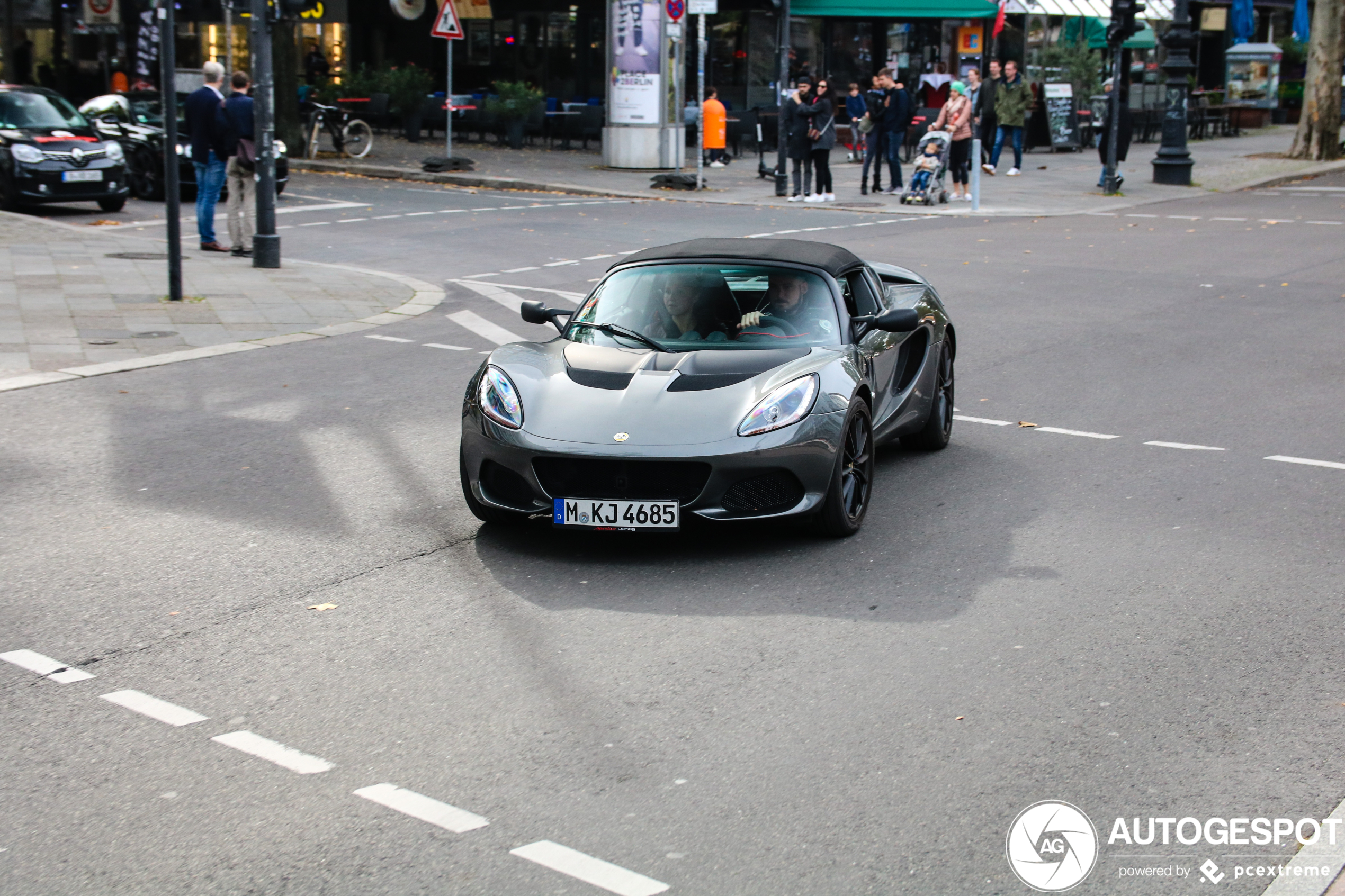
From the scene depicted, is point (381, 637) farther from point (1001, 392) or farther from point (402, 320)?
point (402, 320)

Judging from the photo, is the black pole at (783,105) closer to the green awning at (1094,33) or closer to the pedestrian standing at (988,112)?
the pedestrian standing at (988,112)

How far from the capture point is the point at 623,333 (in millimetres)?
7000

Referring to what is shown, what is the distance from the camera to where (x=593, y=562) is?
6285 mm

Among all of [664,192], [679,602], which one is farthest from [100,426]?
[664,192]

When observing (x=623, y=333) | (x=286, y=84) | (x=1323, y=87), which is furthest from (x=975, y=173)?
(x=623, y=333)

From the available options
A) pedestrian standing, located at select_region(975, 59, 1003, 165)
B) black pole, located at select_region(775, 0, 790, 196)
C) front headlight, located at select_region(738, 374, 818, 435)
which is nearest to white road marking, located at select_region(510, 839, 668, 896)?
front headlight, located at select_region(738, 374, 818, 435)

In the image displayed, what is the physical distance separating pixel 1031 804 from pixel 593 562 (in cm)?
264

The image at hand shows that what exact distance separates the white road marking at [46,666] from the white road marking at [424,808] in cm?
142

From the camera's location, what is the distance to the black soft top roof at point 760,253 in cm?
729

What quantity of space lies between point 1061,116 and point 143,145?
A: 21.7 meters

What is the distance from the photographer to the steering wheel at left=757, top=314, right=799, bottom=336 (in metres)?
7.05

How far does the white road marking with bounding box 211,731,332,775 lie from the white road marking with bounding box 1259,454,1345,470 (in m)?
5.74

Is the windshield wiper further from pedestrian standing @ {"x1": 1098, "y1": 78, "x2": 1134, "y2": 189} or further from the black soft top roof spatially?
pedestrian standing @ {"x1": 1098, "y1": 78, "x2": 1134, "y2": 189}

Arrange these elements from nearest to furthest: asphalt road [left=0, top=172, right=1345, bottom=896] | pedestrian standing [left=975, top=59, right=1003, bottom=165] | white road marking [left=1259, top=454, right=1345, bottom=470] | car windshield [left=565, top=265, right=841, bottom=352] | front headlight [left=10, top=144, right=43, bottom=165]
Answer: asphalt road [left=0, top=172, right=1345, bottom=896], car windshield [left=565, top=265, right=841, bottom=352], white road marking [left=1259, top=454, right=1345, bottom=470], front headlight [left=10, top=144, right=43, bottom=165], pedestrian standing [left=975, top=59, right=1003, bottom=165]
